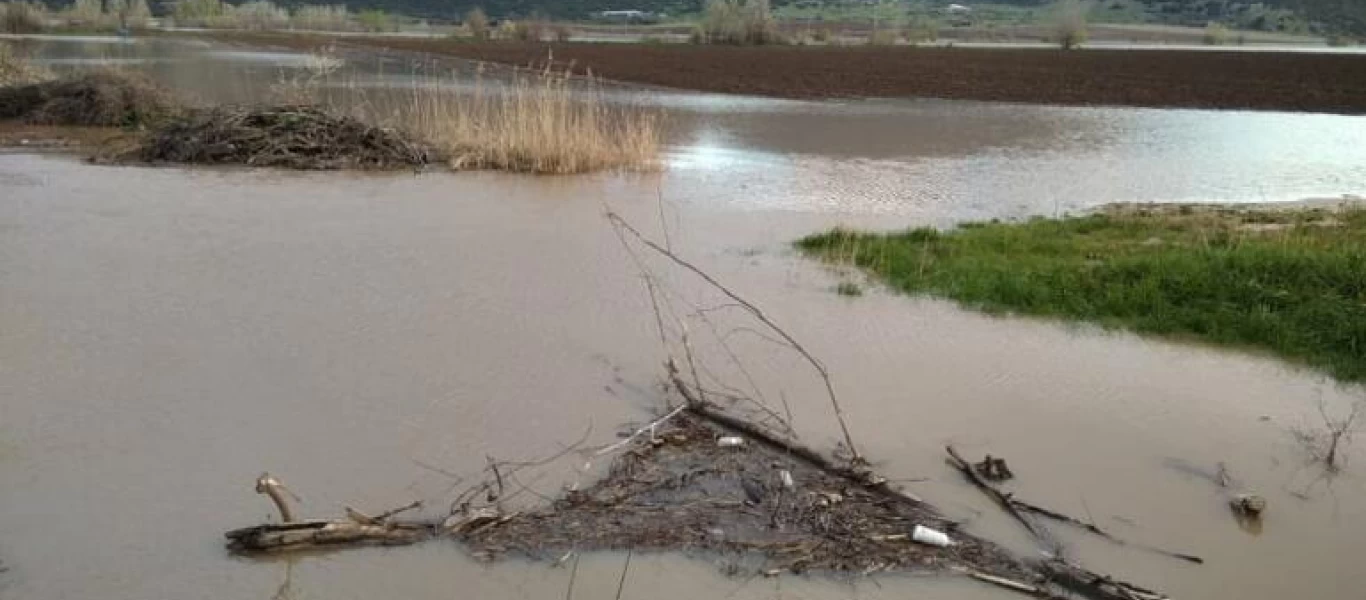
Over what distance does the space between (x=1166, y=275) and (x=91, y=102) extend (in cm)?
1542

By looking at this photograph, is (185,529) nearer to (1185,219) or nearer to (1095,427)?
(1095,427)

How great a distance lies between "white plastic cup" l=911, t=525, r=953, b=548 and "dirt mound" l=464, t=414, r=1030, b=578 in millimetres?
26

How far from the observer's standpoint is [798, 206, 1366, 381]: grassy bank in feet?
23.9

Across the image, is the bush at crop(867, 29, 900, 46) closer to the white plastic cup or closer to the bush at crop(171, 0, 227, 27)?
the bush at crop(171, 0, 227, 27)

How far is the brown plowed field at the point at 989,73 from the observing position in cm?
2717

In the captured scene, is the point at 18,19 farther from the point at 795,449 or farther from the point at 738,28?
the point at 795,449

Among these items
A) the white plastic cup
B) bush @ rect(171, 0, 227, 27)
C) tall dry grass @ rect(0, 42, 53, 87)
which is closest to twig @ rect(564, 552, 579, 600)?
the white plastic cup

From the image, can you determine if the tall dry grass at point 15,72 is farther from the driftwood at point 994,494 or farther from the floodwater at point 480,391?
the driftwood at point 994,494

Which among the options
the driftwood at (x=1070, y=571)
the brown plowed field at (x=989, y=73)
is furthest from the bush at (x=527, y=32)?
the driftwood at (x=1070, y=571)

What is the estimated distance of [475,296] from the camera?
7.82 metres

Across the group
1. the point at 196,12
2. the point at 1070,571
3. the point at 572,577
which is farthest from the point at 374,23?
the point at 1070,571

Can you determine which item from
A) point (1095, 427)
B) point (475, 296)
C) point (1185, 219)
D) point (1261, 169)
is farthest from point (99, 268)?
point (1261, 169)

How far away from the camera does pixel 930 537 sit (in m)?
4.35

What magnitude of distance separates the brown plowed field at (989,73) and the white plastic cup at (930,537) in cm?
2267
